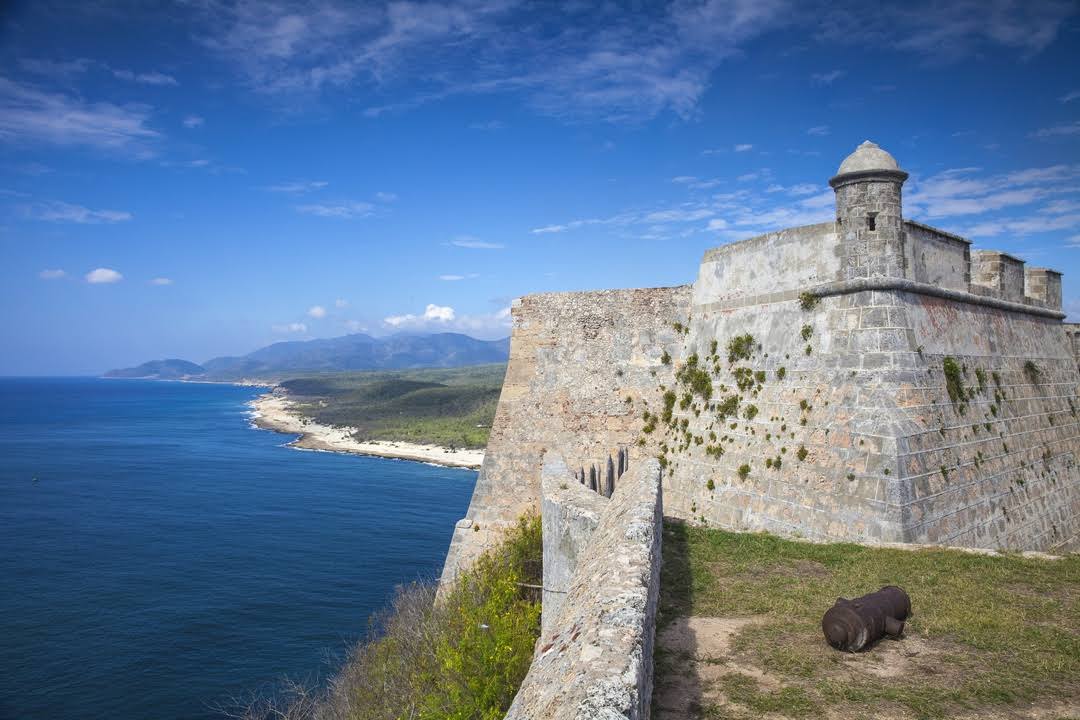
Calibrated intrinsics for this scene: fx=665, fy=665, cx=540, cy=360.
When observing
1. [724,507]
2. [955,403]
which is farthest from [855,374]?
[724,507]

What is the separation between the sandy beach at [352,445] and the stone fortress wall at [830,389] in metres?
43.7

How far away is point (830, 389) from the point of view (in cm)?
1269

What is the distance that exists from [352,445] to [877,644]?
9216 centimetres

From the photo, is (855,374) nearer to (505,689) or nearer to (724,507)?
(724,507)

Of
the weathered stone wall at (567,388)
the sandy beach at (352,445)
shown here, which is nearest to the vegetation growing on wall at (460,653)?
the weathered stone wall at (567,388)

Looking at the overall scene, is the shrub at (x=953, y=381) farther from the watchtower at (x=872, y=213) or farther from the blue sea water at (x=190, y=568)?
the blue sea water at (x=190, y=568)

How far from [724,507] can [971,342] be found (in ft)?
21.1

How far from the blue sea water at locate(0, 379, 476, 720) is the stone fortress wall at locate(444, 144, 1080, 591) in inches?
640

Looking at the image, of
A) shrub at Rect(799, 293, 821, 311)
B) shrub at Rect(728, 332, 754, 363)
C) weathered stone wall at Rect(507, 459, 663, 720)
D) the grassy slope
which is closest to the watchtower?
shrub at Rect(799, 293, 821, 311)

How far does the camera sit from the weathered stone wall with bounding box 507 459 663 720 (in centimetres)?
416

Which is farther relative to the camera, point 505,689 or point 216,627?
point 216,627

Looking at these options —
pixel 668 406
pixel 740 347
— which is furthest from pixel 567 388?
pixel 740 347

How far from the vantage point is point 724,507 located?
46.5 feet

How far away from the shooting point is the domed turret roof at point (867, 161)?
40.8ft
